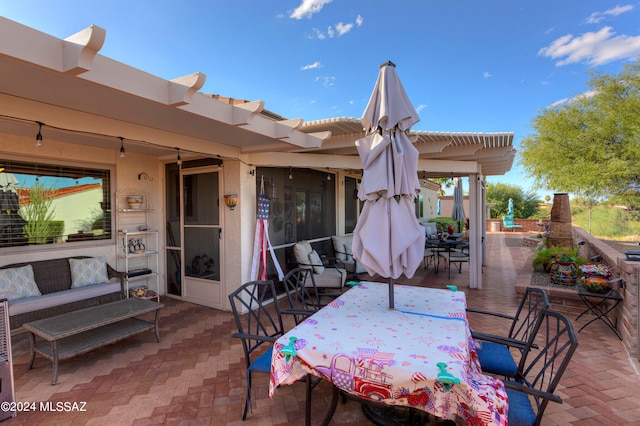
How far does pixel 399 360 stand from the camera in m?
1.52

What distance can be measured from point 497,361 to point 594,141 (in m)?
11.9

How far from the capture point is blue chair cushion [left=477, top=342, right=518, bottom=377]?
2.11 m

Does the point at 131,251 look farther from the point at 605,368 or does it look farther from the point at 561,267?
the point at 561,267

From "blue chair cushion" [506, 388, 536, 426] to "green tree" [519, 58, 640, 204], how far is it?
1132 centimetres

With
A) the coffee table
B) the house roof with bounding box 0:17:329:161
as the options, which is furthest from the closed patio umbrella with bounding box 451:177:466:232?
the coffee table

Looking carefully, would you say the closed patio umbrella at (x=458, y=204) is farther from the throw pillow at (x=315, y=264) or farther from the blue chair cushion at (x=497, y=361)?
the blue chair cushion at (x=497, y=361)

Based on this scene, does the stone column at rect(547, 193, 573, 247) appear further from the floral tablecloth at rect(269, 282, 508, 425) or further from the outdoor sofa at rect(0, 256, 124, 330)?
the outdoor sofa at rect(0, 256, 124, 330)

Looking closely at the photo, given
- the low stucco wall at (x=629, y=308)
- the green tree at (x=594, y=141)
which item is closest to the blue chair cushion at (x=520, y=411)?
the low stucco wall at (x=629, y=308)

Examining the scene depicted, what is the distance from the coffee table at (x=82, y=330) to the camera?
2768mm

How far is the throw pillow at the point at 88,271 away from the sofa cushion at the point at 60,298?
102 millimetres

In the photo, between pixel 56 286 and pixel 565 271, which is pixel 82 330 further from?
pixel 565 271

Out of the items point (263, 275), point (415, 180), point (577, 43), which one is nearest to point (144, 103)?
point (415, 180)

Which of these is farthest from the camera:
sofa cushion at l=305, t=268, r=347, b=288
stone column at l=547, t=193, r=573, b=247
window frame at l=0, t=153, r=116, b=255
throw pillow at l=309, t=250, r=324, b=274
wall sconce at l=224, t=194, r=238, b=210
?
Answer: stone column at l=547, t=193, r=573, b=247

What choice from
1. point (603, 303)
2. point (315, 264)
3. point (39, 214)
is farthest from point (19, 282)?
point (603, 303)
